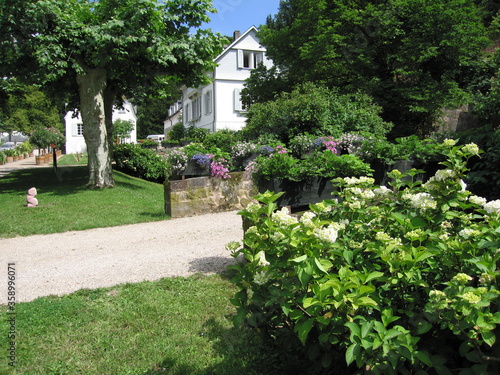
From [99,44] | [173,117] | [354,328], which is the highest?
[173,117]

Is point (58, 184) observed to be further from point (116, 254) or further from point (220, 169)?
point (116, 254)

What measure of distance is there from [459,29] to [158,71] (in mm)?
12254

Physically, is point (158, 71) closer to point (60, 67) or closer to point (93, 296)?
point (60, 67)

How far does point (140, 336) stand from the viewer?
11.0 ft

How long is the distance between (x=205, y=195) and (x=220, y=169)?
2.33 feet

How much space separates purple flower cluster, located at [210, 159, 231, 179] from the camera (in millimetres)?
9203

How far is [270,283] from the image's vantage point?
225 centimetres

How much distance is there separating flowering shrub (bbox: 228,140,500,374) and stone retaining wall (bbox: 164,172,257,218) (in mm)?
6394

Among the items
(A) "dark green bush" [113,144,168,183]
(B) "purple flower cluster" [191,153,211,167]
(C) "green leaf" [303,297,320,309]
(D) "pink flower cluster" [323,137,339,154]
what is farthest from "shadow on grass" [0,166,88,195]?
(C) "green leaf" [303,297,320,309]

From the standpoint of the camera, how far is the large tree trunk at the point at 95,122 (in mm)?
12711

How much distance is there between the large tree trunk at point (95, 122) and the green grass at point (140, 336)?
31.0ft

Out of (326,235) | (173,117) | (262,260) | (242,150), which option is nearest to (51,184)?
(242,150)

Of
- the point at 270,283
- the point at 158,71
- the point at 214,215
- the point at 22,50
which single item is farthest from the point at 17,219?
the point at 270,283

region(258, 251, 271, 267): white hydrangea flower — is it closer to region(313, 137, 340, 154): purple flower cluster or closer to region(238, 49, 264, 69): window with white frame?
region(313, 137, 340, 154): purple flower cluster
